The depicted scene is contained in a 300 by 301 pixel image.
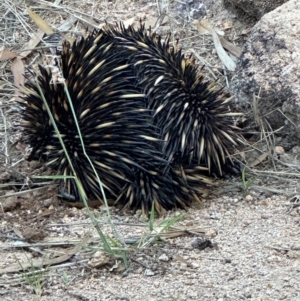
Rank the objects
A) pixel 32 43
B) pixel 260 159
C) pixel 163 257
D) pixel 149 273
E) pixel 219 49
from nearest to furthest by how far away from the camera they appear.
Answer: pixel 149 273
pixel 163 257
pixel 260 159
pixel 219 49
pixel 32 43

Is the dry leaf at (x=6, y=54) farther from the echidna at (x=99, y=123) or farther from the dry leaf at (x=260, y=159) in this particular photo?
the dry leaf at (x=260, y=159)

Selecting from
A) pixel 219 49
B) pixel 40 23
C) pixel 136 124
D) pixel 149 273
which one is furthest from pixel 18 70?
pixel 149 273

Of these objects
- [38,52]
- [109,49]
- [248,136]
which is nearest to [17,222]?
[109,49]

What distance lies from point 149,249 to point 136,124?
2.29 ft

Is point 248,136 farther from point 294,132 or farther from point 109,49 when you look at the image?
point 109,49

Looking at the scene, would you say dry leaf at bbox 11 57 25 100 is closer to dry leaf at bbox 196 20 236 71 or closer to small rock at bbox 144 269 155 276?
dry leaf at bbox 196 20 236 71

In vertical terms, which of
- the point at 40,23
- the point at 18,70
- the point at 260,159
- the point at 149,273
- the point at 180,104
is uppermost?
the point at 40,23

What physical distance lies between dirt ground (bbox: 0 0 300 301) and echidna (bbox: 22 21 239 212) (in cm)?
17

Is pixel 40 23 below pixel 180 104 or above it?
above

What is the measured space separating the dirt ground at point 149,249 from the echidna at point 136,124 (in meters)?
0.17

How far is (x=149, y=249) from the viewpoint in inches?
127

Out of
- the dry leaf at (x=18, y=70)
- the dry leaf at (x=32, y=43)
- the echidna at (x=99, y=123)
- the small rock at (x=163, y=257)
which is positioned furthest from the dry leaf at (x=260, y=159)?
the dry leaf at (x=32, y=43)

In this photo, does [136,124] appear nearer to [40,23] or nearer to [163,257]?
[163,257]

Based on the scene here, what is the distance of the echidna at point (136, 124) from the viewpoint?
364cm
